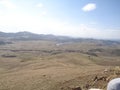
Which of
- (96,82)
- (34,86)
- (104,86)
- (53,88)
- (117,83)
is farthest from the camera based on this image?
(34,86)

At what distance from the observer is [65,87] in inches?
698

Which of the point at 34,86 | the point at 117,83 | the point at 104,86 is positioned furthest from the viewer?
the point at 34,86

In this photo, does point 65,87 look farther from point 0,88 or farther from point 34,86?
point 0,88

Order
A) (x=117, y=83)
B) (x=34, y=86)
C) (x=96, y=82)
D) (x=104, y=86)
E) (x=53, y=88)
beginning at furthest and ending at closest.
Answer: (x=34, y=86) → (x=53, y=88) → (x=96, y=82) → (x=104, y=86) → (x=117, y=83)

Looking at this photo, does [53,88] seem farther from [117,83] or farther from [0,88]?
[117,83]

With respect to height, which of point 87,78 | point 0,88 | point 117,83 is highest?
point 117,83

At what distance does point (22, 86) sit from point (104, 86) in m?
8.29

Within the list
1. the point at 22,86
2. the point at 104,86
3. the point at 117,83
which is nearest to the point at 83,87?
the point at 104,86

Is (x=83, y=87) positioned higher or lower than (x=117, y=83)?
lower

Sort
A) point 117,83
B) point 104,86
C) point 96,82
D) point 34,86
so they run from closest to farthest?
point 117,83, point 104,86, point 96,82, point 34,86

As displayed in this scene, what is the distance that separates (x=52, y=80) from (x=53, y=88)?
243 centimetres

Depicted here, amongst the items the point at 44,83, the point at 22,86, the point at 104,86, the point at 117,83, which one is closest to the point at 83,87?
the point at 104,86

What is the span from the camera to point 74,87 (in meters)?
17.0

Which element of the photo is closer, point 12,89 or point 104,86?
point 104,86
